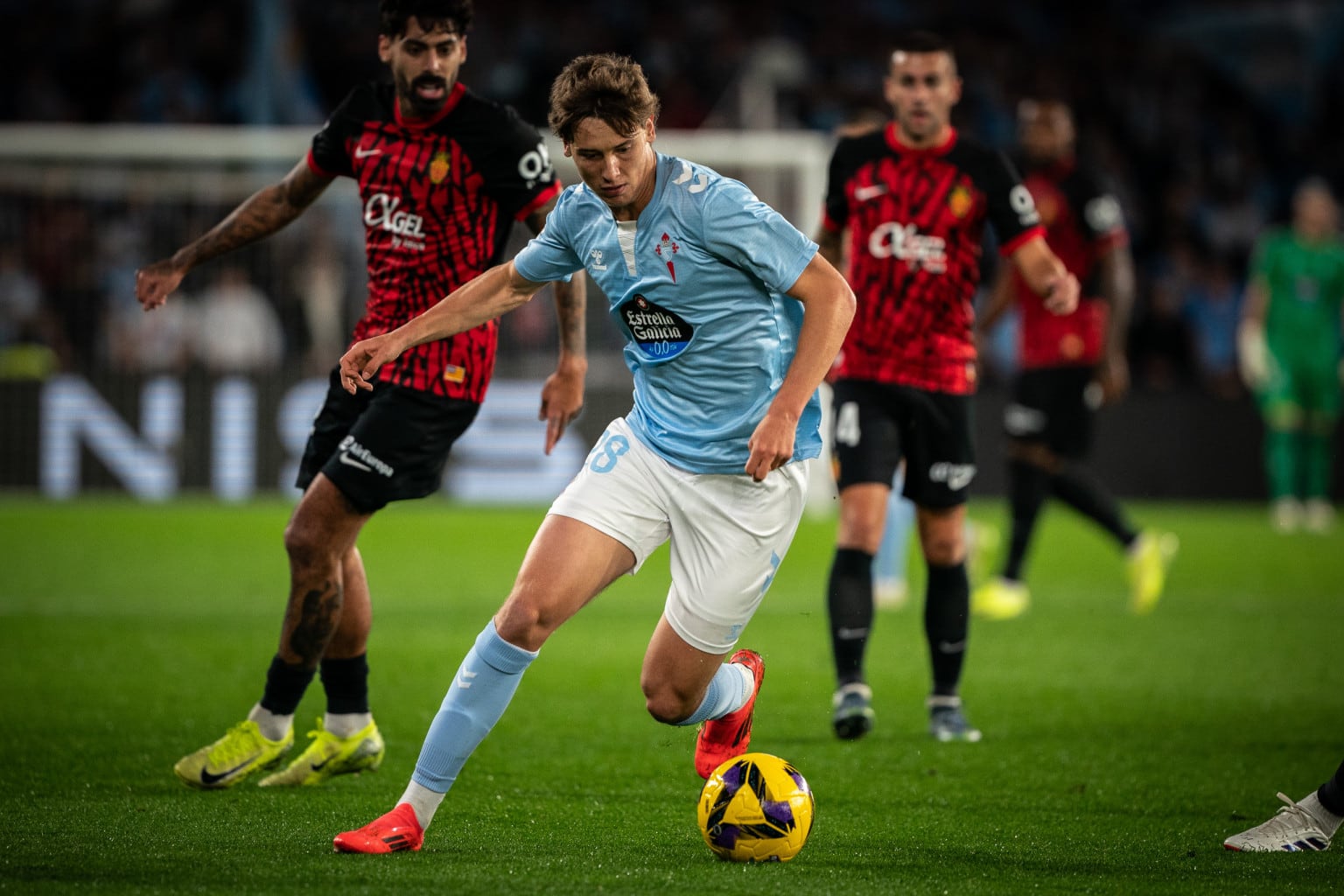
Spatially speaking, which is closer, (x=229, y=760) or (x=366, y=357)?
(x=366, y=357)

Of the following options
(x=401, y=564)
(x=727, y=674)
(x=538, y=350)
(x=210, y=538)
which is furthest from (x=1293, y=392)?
(x=727, y=674)

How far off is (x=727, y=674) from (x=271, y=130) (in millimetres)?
12054

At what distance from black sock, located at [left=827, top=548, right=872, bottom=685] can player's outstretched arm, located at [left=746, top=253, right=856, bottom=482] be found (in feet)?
6.44

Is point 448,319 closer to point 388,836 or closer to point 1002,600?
point 388,836

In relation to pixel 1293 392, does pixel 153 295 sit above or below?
above

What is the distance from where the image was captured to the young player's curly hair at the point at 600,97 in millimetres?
4227

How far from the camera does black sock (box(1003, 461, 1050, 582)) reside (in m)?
9.73

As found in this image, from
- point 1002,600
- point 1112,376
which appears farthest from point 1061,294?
point 1002,600

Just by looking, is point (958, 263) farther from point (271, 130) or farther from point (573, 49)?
point (573, 49)

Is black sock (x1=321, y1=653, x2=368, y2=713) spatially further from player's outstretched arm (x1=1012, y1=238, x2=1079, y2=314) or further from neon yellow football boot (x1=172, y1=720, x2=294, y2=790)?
player's outstretched arm (x1=1012, y1=238, x2=1079, y2=314)

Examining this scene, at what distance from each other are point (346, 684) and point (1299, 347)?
1206 cm

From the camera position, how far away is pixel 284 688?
5.34m

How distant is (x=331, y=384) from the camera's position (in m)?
5.75

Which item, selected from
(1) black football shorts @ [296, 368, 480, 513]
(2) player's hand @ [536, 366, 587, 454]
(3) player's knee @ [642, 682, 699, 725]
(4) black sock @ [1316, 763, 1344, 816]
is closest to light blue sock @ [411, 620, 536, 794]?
(3) player's knee @ [642, 682, 699, 725]
